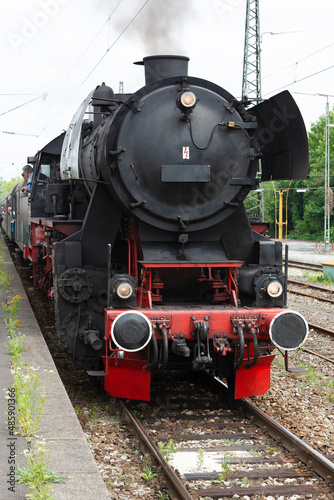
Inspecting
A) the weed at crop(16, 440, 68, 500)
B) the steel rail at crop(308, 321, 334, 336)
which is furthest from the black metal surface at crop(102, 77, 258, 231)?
the steel rail at crop(308, 321, 334, 336)

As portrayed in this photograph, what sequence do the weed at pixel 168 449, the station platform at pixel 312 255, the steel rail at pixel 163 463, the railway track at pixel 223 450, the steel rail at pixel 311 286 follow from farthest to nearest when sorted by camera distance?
the station platform at pixel 312 255, the steel rail at pixel 311 286, the weed at pixel 168 449, the railway track at pixel 223 450, the steel rail at pixel 163 463

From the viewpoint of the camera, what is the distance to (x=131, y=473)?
4535 millimetres

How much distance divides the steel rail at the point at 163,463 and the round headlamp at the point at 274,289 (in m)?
1.79

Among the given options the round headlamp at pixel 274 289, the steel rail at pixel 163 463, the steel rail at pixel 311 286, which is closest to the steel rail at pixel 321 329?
the round headlamp at pixel 274 289

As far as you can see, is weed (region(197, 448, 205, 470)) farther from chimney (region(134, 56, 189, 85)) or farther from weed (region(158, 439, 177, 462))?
chimney (region(134, 56, 189, 85))

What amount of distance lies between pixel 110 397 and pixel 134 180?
92.9 inches

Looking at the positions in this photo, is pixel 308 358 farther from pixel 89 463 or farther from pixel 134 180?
pixel 89 463

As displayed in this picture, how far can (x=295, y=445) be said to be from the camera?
4887mm

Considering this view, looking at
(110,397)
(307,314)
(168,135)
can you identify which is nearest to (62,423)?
(110,397)

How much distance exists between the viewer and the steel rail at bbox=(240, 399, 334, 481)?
14.6ft

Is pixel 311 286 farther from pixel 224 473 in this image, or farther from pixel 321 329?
pixel 224 473

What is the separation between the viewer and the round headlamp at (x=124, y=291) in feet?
18.2

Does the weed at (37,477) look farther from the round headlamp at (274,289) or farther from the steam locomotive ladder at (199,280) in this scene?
the round headlamp at (274,289)

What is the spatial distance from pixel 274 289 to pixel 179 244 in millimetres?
1070
